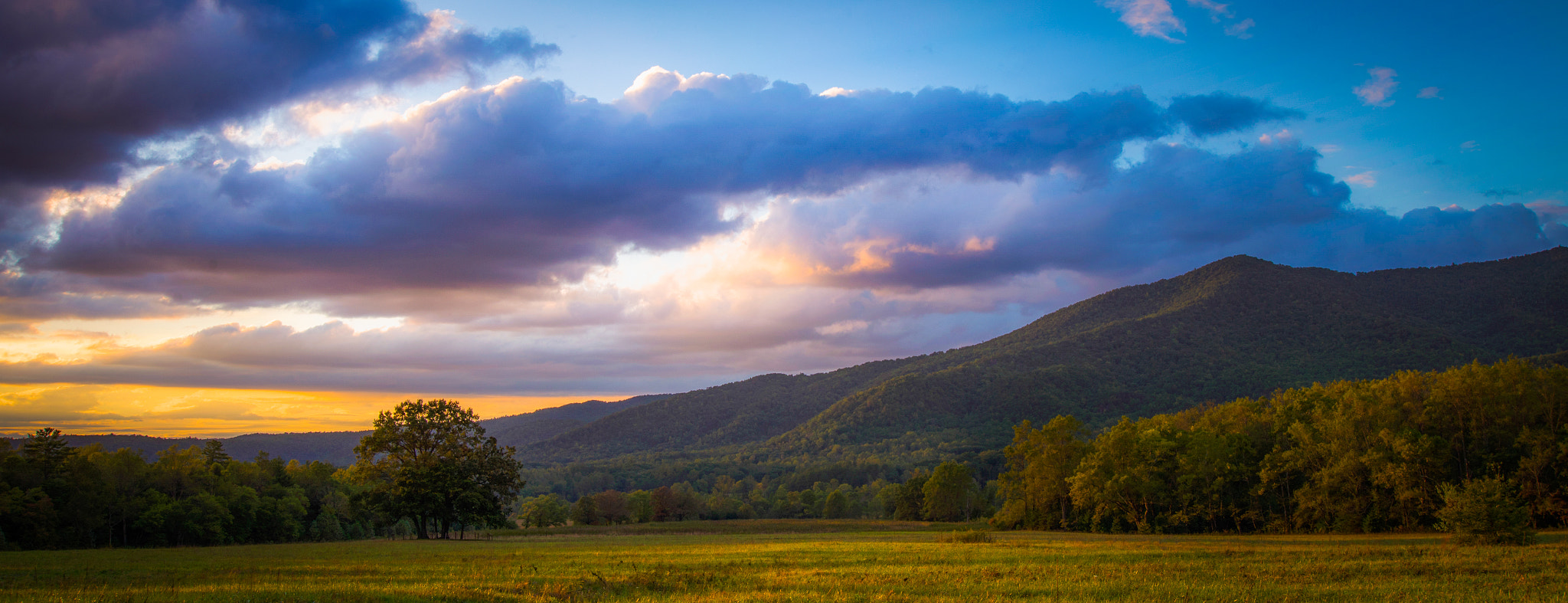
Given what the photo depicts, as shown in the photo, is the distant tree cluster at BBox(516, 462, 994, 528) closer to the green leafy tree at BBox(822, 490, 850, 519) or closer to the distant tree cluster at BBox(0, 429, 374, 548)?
the green leafy tree at BBox(822, 490, 850, 519)

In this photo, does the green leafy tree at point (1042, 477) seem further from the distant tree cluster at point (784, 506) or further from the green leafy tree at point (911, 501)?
the green leafy tree at point (911, 501)

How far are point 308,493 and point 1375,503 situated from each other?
9673cm

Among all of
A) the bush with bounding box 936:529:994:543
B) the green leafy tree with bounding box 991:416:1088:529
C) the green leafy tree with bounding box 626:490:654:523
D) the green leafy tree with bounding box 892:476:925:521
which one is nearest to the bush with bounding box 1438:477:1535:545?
the bush with bounding box 936:529:994:543

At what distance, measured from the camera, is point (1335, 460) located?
5925 cm

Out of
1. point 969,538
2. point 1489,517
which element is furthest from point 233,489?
point 1489,517

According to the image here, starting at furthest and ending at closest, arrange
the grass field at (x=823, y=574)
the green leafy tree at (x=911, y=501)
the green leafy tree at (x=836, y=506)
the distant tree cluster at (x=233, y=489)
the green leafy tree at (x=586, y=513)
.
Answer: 1. the green leafy tree at (x=836, y=506)
2. the green leafy tree at (x=911, y=501)
3. the green leafy tree at (x=586, y=513)
4. the distant tree cluster at (x=233, y=489)
5. the grass field at (x=823, y=574)

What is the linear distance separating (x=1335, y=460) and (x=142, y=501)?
93.9 metres

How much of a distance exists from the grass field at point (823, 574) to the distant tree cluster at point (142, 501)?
1960 centimetres

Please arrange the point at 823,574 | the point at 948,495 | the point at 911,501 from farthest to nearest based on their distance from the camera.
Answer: the point at 911,501, the point at 948,495, the point at 823,574

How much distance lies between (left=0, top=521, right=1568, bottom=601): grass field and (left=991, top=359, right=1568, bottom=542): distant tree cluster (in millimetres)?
12936

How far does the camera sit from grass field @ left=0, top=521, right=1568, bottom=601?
21031 millimetres

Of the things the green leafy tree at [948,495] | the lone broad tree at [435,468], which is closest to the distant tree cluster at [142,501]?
the lone broad tree at [435,468]

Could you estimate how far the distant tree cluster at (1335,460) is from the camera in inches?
Answer: 2111

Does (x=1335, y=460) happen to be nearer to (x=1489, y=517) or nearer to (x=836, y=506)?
(x=1489, y=517)
